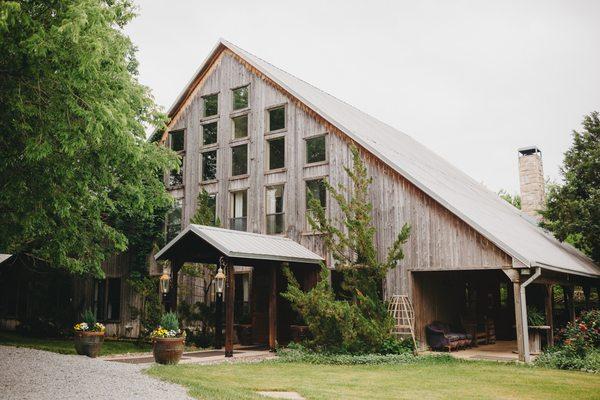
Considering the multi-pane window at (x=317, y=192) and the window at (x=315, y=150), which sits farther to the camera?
the window at (x=315, y=150)

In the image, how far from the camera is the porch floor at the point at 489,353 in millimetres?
14773

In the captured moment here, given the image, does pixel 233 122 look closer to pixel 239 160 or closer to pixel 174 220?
pixel 239 160

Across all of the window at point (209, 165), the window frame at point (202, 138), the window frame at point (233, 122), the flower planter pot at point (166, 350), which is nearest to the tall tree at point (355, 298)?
the flower planter pot at point (166, 350)

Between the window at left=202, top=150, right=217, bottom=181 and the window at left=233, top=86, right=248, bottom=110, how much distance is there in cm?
200

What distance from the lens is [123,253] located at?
23578 mm

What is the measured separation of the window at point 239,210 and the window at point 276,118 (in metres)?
2.61

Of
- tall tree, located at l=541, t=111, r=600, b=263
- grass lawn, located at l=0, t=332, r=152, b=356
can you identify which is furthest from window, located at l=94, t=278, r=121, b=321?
tall tree, located at l=541, t=111, r=600, b=263

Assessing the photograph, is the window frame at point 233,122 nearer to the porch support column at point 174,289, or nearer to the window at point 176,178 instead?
the window at point 176,178

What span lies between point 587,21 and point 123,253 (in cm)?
3828

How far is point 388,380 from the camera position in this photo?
1073cm

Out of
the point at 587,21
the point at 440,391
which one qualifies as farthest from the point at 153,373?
the point at 587,21

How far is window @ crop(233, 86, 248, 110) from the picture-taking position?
2173 centimetres

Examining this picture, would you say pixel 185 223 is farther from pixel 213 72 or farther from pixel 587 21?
pixel 587 21

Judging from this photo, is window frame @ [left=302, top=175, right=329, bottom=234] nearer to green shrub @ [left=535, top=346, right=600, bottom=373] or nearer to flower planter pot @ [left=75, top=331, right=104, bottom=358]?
flower planter pot @ [left=75, top=331, right=104, bottom=358]
